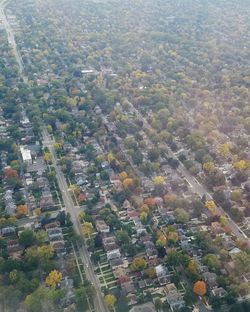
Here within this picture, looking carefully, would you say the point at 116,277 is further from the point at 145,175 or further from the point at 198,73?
the point at 198,73

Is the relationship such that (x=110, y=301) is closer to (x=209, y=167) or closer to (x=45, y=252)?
(x=45, y=252)

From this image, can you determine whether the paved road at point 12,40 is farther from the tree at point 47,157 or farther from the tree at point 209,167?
the tree at point 209,167

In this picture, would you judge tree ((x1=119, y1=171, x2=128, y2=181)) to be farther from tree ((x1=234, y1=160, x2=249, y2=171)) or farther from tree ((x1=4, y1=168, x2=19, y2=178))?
tree ((x1=234, y1=160, x2=249, y2=171))

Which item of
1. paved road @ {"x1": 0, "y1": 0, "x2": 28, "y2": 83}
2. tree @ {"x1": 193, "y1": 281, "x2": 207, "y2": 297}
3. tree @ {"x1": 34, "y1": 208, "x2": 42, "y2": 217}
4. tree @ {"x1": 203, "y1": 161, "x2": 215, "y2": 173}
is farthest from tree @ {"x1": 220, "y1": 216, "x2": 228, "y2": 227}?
paved road @ {"x1": 0, "y1": 0, "x2": 28, "y2": 83}

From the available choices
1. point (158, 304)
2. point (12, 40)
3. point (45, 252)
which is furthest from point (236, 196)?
point (12, 40)

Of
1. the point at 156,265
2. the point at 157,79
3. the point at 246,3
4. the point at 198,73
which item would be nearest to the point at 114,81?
the point at 157,79

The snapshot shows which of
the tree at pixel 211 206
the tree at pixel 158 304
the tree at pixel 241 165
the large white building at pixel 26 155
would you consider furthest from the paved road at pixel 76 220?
the tree at pixel 241 165
